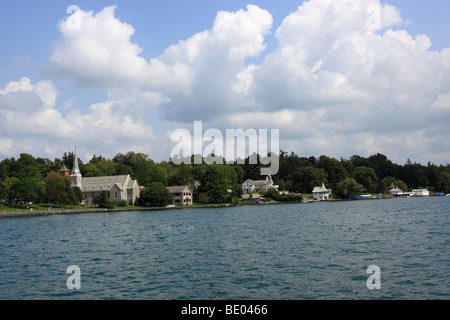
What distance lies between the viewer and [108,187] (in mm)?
129500

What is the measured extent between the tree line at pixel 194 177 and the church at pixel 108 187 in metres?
5.89

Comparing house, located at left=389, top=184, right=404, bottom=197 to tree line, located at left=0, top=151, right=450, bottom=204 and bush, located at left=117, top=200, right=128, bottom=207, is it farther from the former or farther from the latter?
bush, located at left=117, top=200, right=128, bottom=207

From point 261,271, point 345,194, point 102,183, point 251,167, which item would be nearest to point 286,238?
point 261,271

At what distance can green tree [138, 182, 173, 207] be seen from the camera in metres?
122

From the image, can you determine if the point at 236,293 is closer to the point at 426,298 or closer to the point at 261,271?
the point at 261,271

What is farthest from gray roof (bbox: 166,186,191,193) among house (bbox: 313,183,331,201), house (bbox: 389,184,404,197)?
house (bbox: 389,184,404,197)

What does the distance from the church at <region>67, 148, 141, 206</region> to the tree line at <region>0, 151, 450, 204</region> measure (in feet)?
19.3

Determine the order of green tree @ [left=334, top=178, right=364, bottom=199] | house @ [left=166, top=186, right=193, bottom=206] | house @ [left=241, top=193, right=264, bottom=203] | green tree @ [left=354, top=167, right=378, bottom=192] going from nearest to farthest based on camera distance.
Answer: house @ [left=166, top=186, right=193, bottom=206], house @ [left=241, top=193, right=264, bottom=203], green tree @ [left=334, top=178, right=364, bottom=199], green tree @ [left=354, top=167, right=378, bottom=192]

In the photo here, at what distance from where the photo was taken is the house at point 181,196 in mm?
131125

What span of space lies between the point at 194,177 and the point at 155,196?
27.0m

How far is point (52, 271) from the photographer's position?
24953 mm

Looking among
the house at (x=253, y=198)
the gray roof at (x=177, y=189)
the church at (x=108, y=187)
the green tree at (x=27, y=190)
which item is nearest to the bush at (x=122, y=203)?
the church at (x=108, y=187)

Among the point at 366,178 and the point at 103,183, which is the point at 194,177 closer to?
the point at 103,183

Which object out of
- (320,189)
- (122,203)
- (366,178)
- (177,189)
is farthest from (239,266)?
(366,178)
